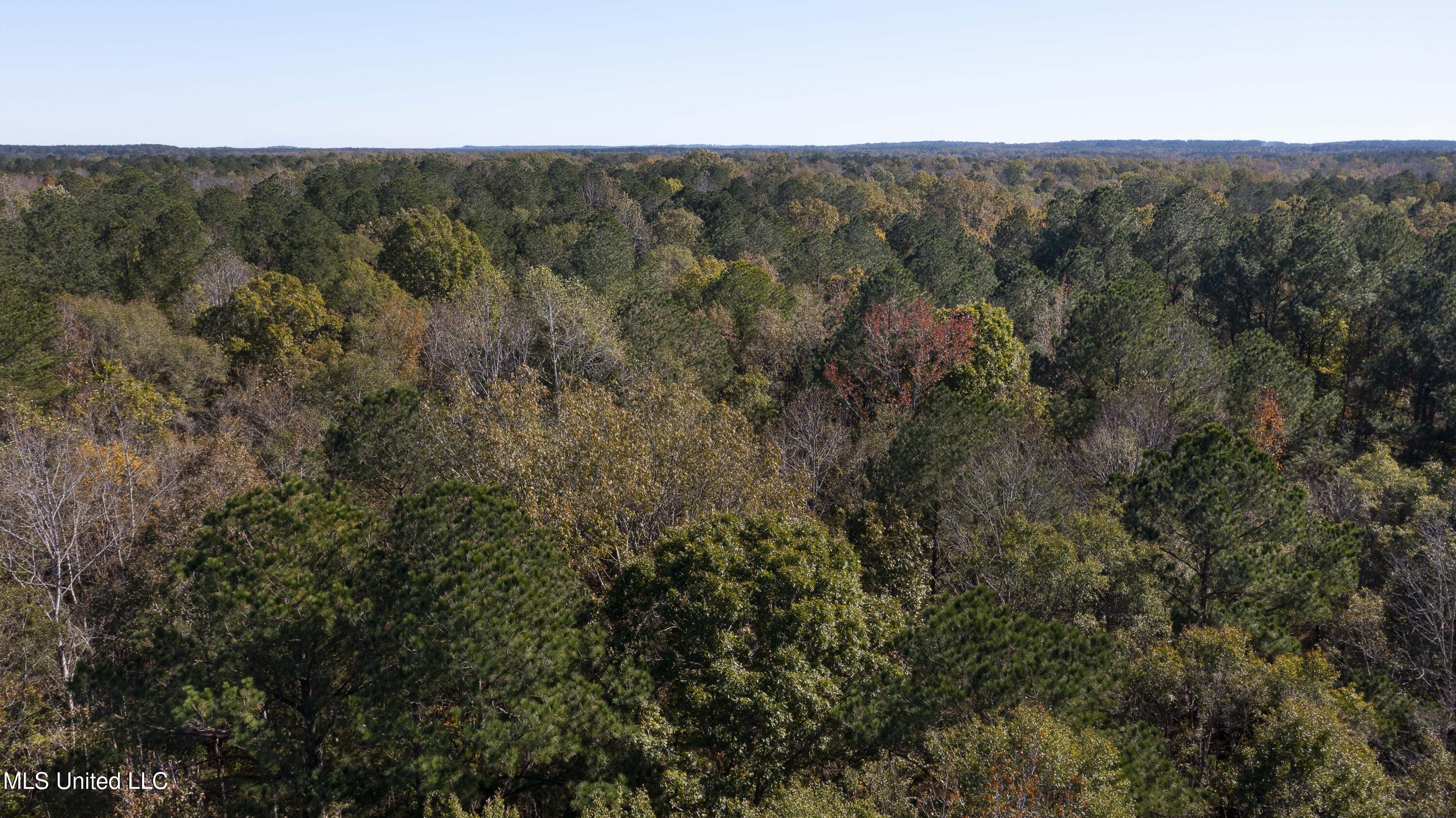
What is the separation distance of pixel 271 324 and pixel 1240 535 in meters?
44.1

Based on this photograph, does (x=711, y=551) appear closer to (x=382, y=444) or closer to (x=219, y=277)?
(x=382, y=444)

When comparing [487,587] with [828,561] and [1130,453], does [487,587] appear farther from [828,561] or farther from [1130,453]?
[1130,453]

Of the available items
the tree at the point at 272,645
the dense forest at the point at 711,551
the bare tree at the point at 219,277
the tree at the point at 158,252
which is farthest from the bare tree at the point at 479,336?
the tree at the point at 158,252

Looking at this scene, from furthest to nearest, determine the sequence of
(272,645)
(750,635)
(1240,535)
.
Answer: (1240,535) < (750,635) < (272,645)

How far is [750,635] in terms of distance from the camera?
A: 19.1 meters

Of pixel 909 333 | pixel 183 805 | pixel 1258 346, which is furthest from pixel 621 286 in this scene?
pixel 183 805

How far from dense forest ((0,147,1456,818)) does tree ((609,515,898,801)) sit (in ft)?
0.35

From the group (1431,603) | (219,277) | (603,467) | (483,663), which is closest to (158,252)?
(219,277)

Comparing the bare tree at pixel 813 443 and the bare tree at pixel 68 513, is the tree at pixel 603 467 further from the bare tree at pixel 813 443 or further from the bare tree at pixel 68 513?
the bare tree at pixel 68 513

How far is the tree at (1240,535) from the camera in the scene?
77.3 ft

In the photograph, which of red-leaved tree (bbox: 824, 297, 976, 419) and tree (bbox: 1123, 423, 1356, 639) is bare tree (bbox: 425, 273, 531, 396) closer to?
red-leaved tree (bbox: 824, 297, 976, 419)

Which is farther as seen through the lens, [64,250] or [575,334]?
[64,250]

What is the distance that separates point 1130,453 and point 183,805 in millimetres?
31078

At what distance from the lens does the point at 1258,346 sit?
1470 inches
